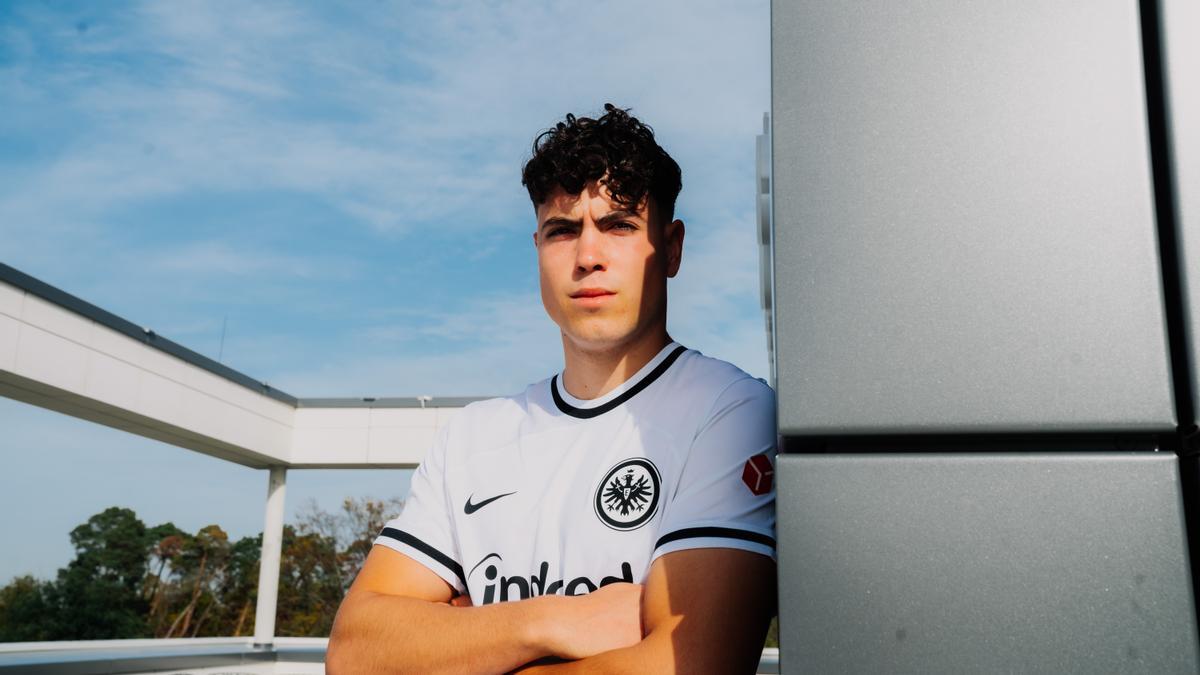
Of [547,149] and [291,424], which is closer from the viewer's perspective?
[547,149]

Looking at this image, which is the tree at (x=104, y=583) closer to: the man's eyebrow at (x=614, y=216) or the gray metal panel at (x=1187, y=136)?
the man's eyebrow at (x=614, y=216)

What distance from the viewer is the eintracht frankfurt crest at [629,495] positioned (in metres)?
1.58

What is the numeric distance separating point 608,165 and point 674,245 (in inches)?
8.9

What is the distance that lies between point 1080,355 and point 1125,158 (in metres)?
0.21

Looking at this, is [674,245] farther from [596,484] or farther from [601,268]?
[596,484]

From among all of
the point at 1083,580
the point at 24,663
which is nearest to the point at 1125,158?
the point at 1083,580

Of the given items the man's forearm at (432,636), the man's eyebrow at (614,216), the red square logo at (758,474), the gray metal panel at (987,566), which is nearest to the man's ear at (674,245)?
the man's eyebrow at (614,216)

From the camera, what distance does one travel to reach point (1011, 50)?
985 mm

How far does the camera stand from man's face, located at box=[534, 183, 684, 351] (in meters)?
1.77

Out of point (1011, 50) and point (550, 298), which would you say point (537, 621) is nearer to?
point (550, 298)

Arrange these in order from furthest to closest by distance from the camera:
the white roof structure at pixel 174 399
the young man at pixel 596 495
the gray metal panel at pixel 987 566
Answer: the white roof structure at pixel 174 399
the young man at pixel 596 495
the gray metal panel at pixel 987 566

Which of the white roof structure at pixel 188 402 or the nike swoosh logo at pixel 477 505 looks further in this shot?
the white roof structure at pixel 188 402

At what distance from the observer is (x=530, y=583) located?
5.37 feet

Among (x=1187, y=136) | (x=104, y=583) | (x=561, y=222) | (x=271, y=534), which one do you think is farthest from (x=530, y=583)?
(x=104, y=583)
